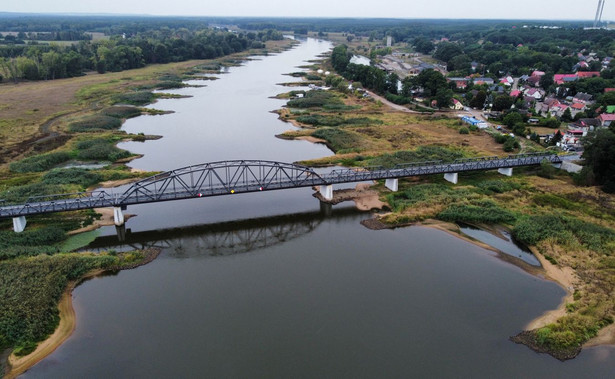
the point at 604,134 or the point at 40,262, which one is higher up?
the point at 604,134

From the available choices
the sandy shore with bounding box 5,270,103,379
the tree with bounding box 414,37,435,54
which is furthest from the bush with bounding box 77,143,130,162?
the tree with bounding box 414,37,435,54

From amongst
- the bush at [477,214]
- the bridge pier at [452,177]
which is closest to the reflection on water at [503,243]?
the bush at [477,214]

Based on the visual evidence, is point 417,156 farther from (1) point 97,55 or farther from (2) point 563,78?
(1) point 97,55

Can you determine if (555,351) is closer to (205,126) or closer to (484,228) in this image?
(484,228)

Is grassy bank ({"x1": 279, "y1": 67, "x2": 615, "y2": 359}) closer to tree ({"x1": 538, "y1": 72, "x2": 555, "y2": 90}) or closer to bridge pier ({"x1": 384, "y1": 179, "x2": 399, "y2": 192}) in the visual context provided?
bridge pier ({"x1": 384, "y1": 179, "x2": 399, "y2": 192})

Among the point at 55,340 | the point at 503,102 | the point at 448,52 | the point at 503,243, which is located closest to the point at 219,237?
the point at 55,340

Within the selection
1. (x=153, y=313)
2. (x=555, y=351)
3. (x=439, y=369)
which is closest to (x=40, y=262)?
(x=153, y=313)

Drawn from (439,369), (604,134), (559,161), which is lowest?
(439,369)

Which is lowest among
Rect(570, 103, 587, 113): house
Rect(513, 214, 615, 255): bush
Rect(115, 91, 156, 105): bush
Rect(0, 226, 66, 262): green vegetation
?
Rect(0, 226, 66, 262): green vegetation
